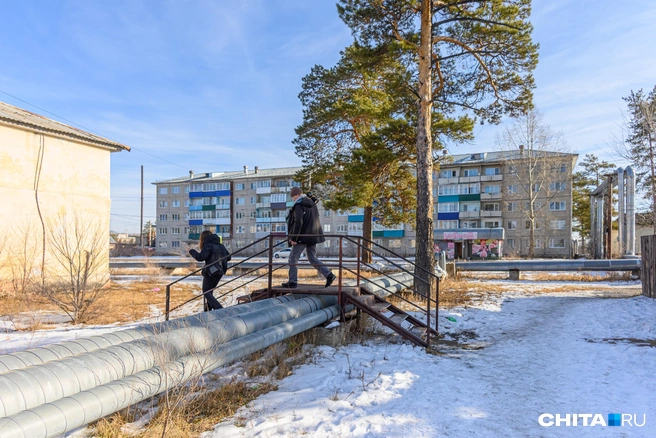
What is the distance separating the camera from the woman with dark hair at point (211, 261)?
7523mm

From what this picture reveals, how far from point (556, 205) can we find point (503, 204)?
558cm

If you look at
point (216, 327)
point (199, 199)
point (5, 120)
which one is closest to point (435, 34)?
point (216, 327)

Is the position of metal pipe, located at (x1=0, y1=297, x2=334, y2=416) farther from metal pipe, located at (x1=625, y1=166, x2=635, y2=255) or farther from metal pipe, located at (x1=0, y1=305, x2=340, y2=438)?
metal pipe, located at (x1=625, y1=166, x2=635, y2=255)

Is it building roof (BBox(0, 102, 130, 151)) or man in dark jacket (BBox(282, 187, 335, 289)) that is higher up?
building roof (BBox(0, 102, 130, 151))

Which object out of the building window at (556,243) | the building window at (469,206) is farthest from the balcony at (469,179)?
the building window at (556,243)

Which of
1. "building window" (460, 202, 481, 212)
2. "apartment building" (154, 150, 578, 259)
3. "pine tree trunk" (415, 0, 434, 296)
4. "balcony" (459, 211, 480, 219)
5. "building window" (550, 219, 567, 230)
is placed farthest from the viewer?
"building window" (460, 202, 481, 212)

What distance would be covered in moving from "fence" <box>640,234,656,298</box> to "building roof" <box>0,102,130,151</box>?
63.4ft

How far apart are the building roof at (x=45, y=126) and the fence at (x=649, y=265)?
19.3 m

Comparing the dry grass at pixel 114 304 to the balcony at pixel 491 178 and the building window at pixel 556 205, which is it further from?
the building window at pixel 556 205

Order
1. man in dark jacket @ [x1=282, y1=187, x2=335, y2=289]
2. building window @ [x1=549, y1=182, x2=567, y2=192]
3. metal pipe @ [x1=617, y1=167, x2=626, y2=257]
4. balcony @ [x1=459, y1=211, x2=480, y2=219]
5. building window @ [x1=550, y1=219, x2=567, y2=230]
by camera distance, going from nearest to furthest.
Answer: man in dark jacket @ [x1=282, y1=187, x2=335, y2=289] → metal pipe @ [x1=617, y1=167, x2=626, y2=257] → building window @ [x1=549, y1=182, x2=567, y2=192] → building window @ [x1=550, y1=219, x2=567, y2=230] → balcony @ [x1=459, y1=211, x2=480, y2=219]

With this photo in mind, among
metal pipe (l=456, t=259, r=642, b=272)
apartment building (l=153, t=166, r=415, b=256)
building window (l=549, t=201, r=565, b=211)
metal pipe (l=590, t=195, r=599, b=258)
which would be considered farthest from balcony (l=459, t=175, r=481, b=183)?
metal pipe (l=456, t=259, r=642, b=272)

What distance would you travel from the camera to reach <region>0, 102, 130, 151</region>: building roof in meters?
15.3

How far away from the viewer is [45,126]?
16203 millimetres

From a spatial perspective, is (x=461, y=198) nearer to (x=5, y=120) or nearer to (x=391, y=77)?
(x=391, y=77)
